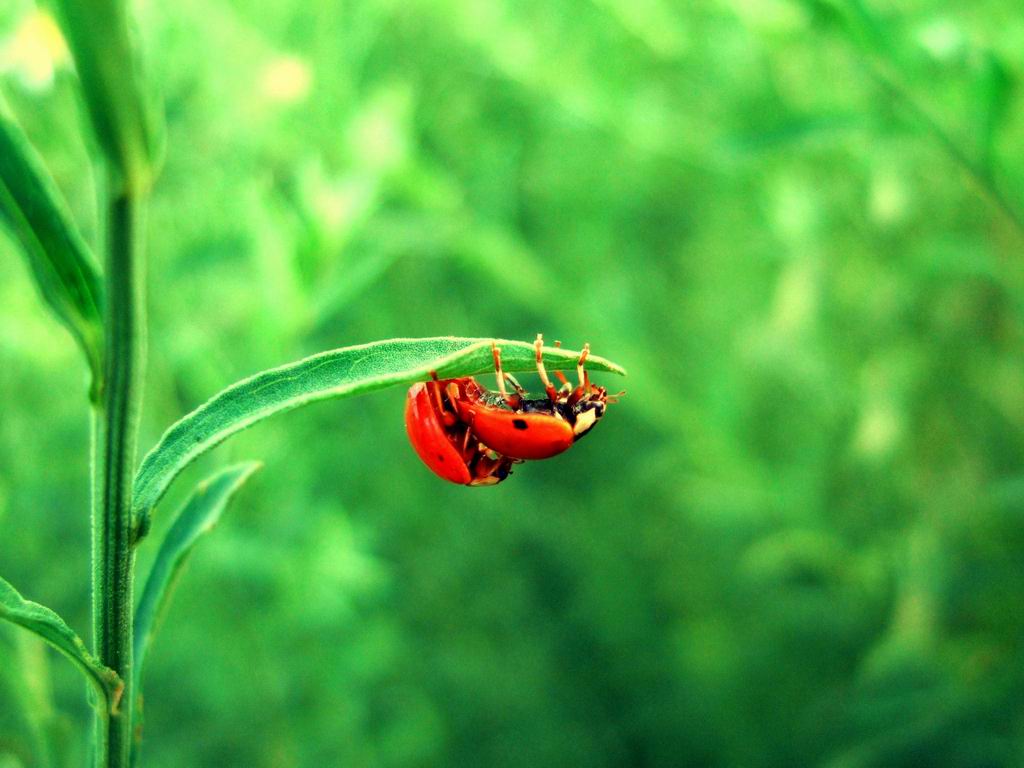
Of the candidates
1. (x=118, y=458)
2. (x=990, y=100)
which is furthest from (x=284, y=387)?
(x=990, y=100)

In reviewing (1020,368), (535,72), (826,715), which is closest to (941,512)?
(1020,368)

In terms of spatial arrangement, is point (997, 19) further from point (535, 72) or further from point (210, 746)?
point (210, 746)

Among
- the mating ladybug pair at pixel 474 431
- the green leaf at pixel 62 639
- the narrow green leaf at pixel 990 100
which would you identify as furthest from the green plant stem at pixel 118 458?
the narrow green leaf at pixel 990 100

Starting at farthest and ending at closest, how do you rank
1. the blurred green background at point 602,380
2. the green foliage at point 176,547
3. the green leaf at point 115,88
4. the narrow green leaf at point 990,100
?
the blurred green background at point 602,380
the narrow green leaf at point 990,100
the green foliage at point 176,547
the green leaf at point 115,88

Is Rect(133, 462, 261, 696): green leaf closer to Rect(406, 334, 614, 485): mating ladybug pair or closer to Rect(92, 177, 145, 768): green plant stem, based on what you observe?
Rect(92, 177, 145, 768): green plant stem

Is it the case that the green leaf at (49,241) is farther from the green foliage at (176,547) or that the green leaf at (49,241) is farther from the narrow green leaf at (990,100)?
the narrow green leaf at (990,100)

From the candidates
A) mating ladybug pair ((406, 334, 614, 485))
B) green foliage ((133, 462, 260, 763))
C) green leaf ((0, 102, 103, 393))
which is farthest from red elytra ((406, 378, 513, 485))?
green leaf ((0, 102, 103, 393))
